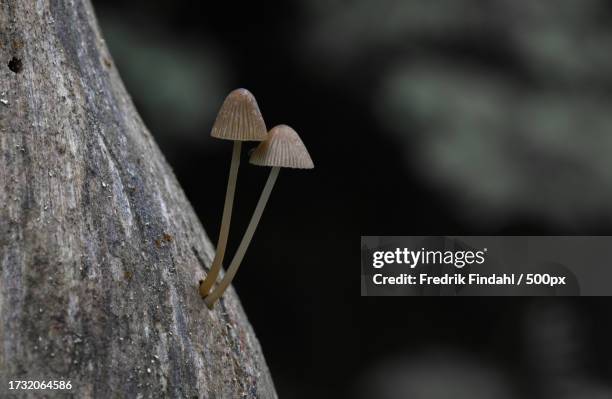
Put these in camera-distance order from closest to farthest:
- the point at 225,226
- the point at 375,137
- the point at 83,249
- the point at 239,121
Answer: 1. the point at 83,249
2. the point at 239,121
3. the point at 225,226
4. the point at 375,137

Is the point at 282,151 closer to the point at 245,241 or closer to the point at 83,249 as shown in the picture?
the point at 245,241

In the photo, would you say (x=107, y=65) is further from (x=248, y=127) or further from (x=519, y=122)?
(x=519, y=122)

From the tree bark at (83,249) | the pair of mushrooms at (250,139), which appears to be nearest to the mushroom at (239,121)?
the pair of mushrooms at (250,139)

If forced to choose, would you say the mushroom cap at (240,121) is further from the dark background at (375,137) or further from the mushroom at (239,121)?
the dark background at (375,137)

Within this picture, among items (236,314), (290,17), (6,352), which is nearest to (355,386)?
(290,17)

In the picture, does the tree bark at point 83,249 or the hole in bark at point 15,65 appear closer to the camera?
the tree bark at point 83,249

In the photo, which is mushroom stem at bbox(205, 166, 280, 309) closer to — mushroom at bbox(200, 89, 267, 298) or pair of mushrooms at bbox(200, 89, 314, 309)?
pair of mushrooms at bbox(200, 89, 314, 309)

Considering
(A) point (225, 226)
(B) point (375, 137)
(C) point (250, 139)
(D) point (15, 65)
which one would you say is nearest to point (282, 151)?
(C) point (250, 139)
